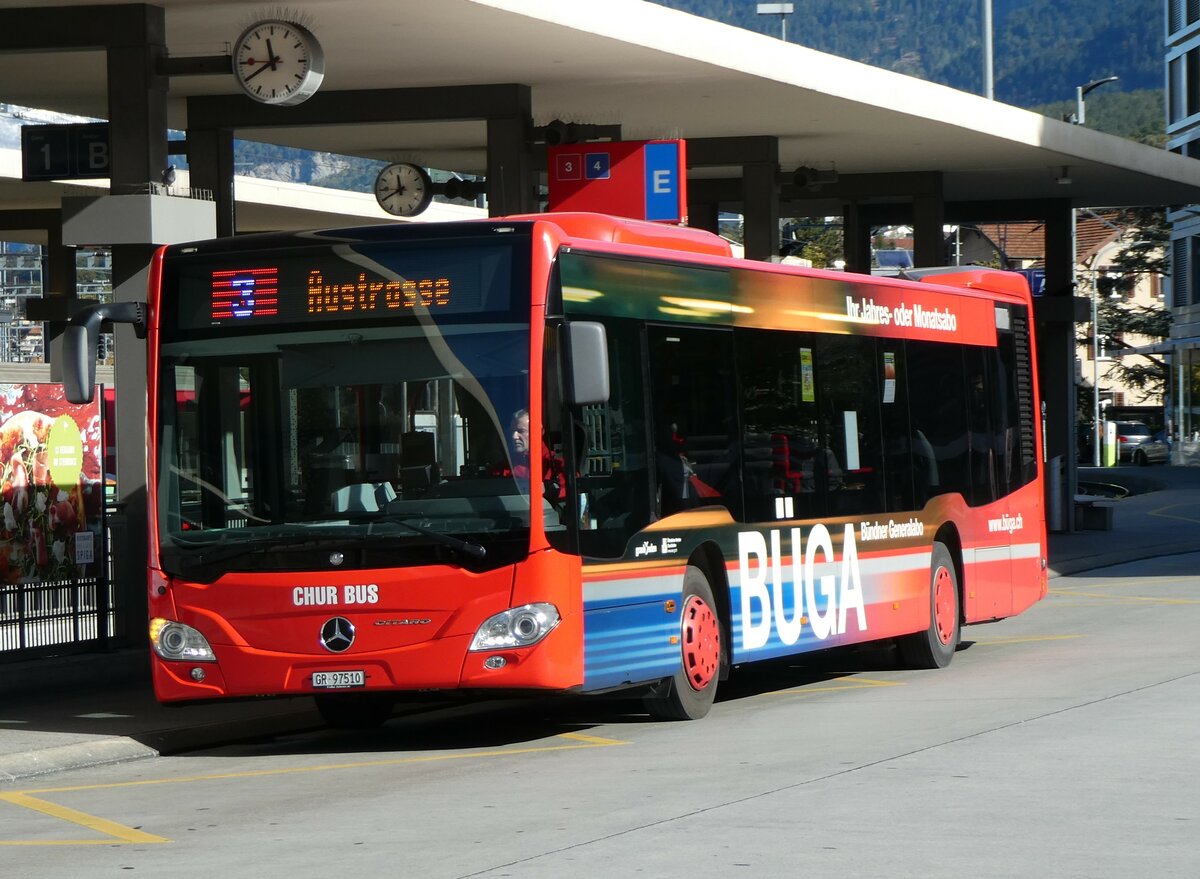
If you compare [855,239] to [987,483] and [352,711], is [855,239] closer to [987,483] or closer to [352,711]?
[987,483]

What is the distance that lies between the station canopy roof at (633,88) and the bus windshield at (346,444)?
667cm

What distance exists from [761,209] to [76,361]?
16809mm

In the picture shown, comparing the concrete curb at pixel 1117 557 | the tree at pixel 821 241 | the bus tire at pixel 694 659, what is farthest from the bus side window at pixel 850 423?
the tree at pixel 821 241

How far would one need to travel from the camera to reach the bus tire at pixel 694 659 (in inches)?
512

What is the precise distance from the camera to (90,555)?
55.1ft

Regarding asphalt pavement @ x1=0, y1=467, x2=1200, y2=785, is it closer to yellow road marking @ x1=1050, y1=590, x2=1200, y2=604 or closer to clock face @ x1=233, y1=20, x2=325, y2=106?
clock face @ x1=233, y1=20, x2=325, y2=106

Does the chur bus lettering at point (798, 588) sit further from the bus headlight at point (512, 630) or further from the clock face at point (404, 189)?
the clock face at point (404, 189)

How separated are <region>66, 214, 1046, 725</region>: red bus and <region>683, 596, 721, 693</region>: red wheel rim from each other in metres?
0.02

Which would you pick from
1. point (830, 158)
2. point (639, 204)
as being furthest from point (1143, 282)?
point (639, 204)

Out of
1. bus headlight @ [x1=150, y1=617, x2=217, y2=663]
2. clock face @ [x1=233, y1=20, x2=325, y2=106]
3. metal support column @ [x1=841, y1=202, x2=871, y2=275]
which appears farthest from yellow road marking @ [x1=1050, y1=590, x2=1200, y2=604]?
bus headlight @ [x1=150, y1=617, x2=217, y2=663]

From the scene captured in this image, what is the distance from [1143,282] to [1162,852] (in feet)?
362

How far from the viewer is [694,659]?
13.2 m

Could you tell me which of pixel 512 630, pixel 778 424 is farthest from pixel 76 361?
pixel 778 424

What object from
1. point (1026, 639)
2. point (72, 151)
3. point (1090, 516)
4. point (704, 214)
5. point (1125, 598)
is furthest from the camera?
point (1090, 516)
